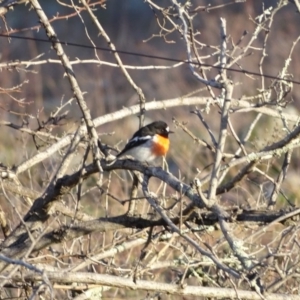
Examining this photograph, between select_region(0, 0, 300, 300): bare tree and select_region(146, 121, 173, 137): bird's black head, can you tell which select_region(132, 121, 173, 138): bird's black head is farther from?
select_region(0, 0, 300, 300): bare tree

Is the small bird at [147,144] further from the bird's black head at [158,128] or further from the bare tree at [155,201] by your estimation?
the bare tree at [155,201]

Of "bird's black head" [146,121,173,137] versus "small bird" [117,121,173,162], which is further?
"bird's black head" [146,121,173,137]

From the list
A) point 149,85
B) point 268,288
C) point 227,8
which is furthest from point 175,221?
point 227,8

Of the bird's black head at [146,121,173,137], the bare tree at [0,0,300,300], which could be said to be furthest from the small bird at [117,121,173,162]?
the bare tree at [0,0,300,300]

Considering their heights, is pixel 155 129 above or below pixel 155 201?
below

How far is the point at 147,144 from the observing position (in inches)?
229

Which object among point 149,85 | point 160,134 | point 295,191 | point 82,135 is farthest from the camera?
point 149,85

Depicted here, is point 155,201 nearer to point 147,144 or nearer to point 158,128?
point 147,144

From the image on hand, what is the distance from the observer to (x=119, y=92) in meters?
14.5

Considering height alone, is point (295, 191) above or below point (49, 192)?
below

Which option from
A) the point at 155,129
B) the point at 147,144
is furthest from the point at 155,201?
the point at 155,129

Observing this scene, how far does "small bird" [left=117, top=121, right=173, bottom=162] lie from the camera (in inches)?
224

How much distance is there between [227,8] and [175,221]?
11291 mm

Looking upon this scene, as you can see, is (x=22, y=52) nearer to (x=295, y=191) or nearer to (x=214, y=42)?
(x=214, y=42)
